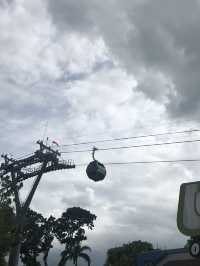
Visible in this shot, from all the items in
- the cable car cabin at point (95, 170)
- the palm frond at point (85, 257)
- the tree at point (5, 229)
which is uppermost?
the palm frond at point (85, 257)

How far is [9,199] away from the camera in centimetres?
3966

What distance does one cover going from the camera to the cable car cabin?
1113 inches

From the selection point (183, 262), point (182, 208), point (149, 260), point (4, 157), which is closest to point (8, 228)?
point (149, 260)

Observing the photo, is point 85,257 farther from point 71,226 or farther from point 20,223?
point 20,223

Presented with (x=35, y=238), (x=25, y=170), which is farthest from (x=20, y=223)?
(x=35, y=238)

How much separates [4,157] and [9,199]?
18.8 metres

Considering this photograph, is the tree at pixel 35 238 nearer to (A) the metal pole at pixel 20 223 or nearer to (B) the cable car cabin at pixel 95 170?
(A) the metal pole at pixel 20 223

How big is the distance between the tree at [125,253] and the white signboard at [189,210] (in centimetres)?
6252

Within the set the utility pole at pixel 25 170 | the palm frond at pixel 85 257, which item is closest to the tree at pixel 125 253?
the palm frond at pixel 85 257

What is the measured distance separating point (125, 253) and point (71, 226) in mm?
12519

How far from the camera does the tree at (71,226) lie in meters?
83.8

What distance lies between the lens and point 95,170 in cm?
2822

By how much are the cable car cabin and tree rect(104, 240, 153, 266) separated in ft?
169

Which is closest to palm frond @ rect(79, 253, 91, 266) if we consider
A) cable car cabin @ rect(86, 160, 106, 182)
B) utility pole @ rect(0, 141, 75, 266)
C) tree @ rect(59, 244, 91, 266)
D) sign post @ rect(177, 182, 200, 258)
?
tree @ rect(59, 244, 91, 266)
